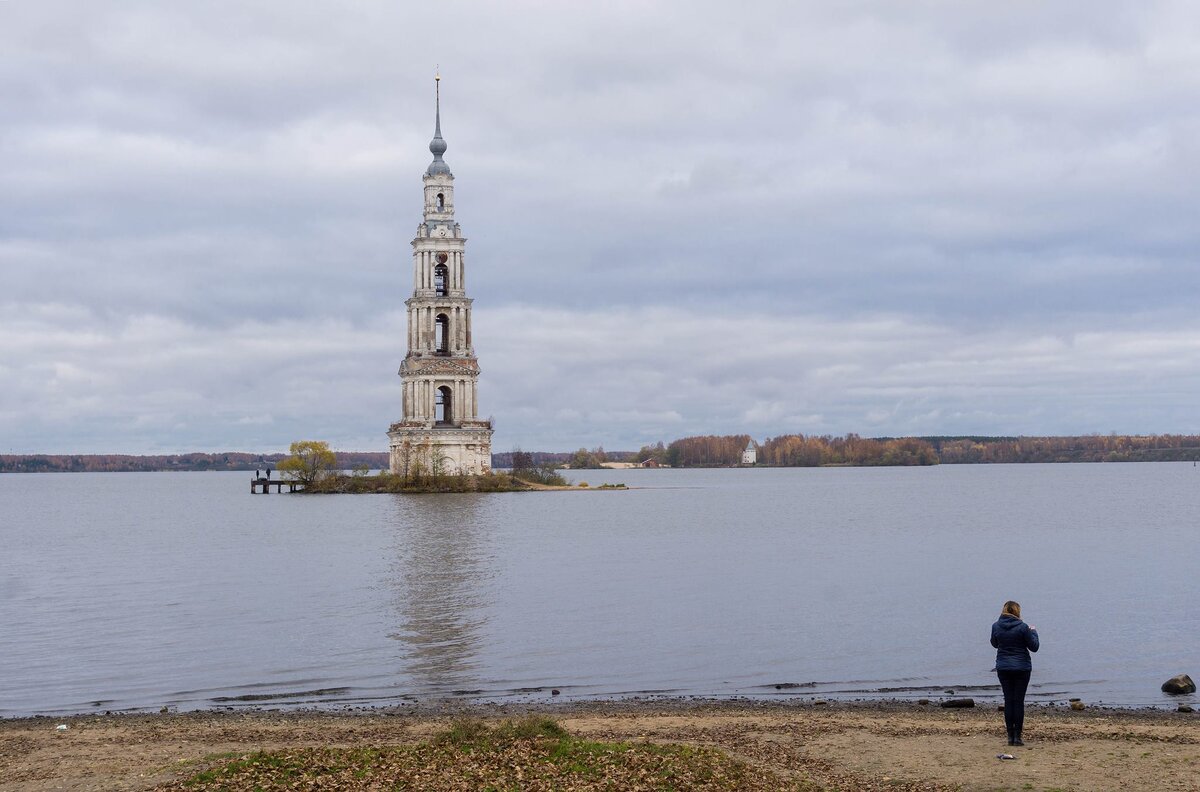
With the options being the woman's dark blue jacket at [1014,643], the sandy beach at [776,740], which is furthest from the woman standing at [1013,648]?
the sandy beach at [776,740]

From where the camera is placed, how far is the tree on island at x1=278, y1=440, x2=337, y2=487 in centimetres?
13462

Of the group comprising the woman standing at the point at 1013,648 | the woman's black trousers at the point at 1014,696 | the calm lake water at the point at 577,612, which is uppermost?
the woman standing at the point at 1013,648

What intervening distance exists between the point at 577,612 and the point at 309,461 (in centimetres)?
10411

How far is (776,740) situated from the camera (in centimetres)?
1859

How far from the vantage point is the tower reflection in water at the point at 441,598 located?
27.7 m

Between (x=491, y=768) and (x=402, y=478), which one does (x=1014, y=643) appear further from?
(x=402, y=478)

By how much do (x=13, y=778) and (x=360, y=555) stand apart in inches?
1608

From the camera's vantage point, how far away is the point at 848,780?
51.9ft

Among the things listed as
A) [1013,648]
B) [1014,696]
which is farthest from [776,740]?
[1013,648]

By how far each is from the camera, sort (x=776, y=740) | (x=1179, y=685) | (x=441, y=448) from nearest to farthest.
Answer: (x=776, y=740) → (x=1179, y=685) → (x=441, y=448)

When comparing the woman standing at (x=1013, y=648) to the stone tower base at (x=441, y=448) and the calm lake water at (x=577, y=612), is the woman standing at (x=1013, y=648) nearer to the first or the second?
the calm lake water at (x=577, y=612)

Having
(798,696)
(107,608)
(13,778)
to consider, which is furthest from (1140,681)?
(107,608)

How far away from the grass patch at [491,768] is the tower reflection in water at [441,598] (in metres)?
8.74

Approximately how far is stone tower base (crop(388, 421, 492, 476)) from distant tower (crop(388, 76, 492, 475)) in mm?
101
